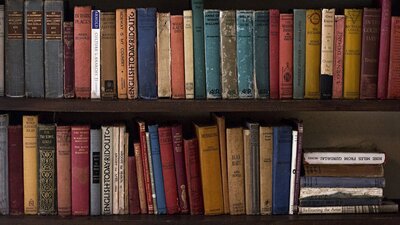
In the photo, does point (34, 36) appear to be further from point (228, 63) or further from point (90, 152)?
point (228, 63)

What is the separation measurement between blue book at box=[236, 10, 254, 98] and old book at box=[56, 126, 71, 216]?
444mm

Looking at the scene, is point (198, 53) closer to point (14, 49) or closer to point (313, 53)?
point (313, 53)

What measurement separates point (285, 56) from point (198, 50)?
8.4 inches

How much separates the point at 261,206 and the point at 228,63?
1.22 feet

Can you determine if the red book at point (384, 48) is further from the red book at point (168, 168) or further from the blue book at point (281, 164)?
the red book at point (168, 168)

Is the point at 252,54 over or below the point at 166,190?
over

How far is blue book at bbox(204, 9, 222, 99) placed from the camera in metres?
1.63

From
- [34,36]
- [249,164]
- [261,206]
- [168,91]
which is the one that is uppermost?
[34,36]

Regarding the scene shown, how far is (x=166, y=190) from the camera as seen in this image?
1702mm

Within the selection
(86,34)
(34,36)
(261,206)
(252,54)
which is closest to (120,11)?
(86,34)

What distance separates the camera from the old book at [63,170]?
1674mm

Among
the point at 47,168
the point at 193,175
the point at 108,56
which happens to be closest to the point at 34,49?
the point at 108,56

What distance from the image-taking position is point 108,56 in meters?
1.66

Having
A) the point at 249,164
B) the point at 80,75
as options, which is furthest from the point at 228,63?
the point at 80,75
